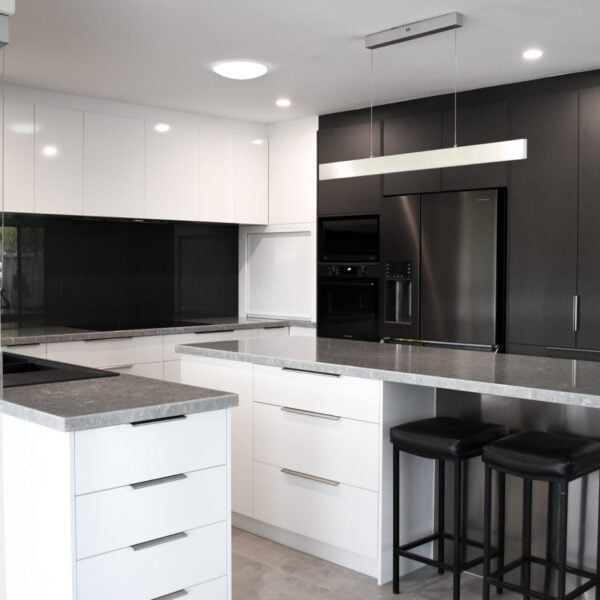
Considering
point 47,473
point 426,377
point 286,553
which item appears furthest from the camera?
point 286,553

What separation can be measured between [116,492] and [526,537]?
1.61 meters

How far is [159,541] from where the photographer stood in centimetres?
220

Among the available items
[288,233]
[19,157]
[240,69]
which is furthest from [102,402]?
[288,233]

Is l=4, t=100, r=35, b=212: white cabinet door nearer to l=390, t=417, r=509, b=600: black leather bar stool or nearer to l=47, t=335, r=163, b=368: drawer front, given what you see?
l=47, t=335, r=163, b=368: drawer front

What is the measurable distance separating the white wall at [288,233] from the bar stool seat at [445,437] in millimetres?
2784

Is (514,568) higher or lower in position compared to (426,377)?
lower

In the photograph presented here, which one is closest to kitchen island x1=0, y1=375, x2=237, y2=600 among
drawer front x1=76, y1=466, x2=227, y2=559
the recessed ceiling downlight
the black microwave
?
drawer front x1=76, y1=466, x2=227, y2=559

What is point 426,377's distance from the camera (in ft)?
9.05

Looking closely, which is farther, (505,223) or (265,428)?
(505,223)

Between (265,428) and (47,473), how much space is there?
5.04ft

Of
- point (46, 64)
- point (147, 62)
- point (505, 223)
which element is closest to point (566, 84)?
point (505, 223)

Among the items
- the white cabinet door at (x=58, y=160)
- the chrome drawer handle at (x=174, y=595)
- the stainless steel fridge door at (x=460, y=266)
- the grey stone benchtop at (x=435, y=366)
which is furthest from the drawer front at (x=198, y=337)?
the chrome drawer handle at (x=174, y=595)

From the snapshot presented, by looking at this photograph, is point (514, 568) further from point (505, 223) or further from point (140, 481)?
point (505, 223)

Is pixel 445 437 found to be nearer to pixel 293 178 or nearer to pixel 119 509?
pixel 119 509
